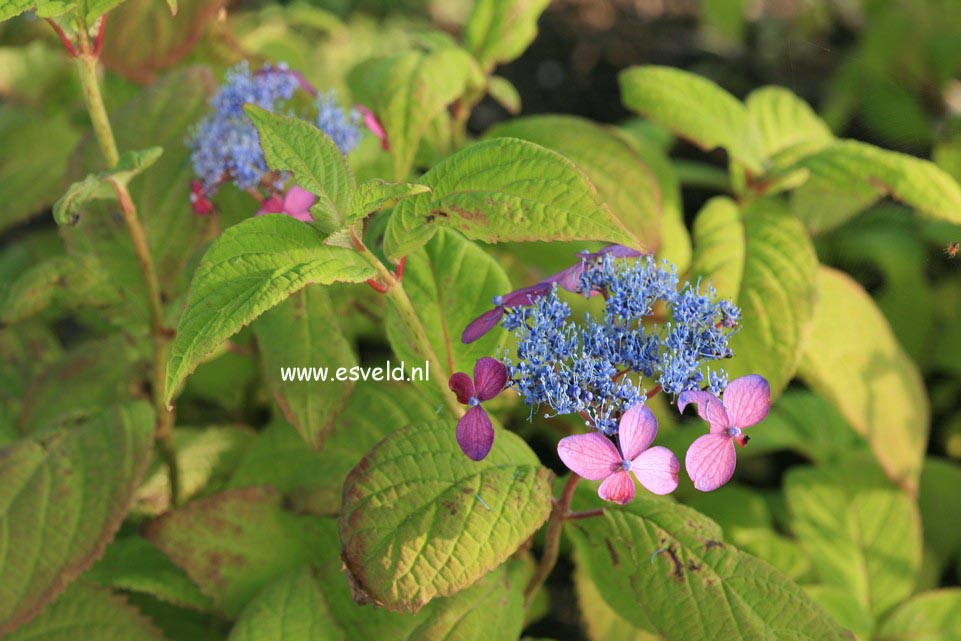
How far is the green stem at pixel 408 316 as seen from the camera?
2.82 feet

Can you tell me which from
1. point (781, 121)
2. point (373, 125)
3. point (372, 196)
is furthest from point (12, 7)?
point (781, 121)

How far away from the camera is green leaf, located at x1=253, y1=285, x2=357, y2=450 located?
1.06m

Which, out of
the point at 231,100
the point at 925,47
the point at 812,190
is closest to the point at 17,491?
the point at 231,100

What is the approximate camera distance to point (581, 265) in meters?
0.88

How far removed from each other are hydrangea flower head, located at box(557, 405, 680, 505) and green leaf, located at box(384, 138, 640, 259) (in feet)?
0.51

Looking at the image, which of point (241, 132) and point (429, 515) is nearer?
point (429, 515)

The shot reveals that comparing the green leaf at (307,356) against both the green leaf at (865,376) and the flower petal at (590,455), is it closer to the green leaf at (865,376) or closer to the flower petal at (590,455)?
the flower petal at (590,455)

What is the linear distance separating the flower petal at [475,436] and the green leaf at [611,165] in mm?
542

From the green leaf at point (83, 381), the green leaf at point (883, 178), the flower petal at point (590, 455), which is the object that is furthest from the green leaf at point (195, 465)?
the green leaf at point (883, 178)

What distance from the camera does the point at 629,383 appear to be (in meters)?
0.79

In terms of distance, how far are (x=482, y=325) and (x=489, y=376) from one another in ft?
0.27

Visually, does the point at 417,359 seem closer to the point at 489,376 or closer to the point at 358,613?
the point at 489,376

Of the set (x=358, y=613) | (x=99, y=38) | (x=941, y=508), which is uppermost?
(x=99, y=38)

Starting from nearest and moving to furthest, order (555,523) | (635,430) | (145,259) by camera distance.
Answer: (635,430), (555,523), (145,259)
